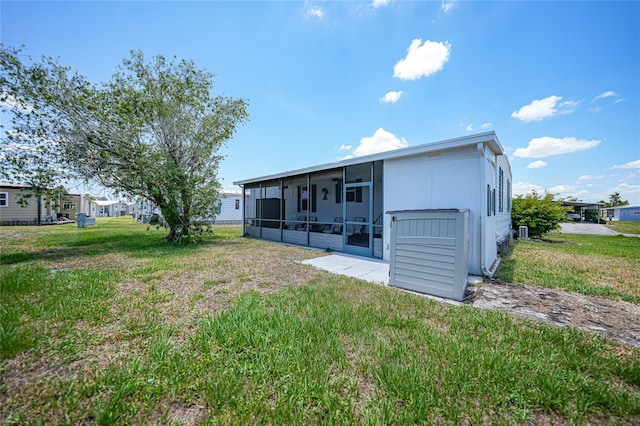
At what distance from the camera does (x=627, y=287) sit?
4.48 metres

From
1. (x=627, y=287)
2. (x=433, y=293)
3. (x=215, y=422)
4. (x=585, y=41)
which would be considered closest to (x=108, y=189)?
(x=215, y=422)

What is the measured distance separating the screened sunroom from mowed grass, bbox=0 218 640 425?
520cm

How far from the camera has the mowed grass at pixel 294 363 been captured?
5.62 ft

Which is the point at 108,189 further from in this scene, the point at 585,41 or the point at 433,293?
the point at 585,41

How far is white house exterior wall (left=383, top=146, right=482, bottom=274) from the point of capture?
17.4 feet

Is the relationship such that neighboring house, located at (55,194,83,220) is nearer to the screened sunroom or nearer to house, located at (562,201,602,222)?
the screened sunroom

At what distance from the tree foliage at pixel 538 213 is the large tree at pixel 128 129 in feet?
48.4

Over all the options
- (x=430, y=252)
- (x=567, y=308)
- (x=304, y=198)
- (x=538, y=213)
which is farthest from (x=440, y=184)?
(x=538, y=213)

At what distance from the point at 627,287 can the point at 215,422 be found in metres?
7.22

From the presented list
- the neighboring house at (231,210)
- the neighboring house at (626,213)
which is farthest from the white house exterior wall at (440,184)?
the neighboring house at (626,213)

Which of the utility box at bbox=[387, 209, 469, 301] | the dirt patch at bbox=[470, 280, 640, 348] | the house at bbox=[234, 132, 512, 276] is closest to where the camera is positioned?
the dirt patch at bbox=[470, 280, 640, 348]

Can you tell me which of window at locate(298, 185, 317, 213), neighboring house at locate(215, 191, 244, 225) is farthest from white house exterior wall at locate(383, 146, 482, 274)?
neighboring house at locate(215, 191, 244, 225)

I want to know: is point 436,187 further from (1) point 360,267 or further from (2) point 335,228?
(2) point 335,228

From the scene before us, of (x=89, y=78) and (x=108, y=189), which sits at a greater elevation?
(x=89, y=78)
